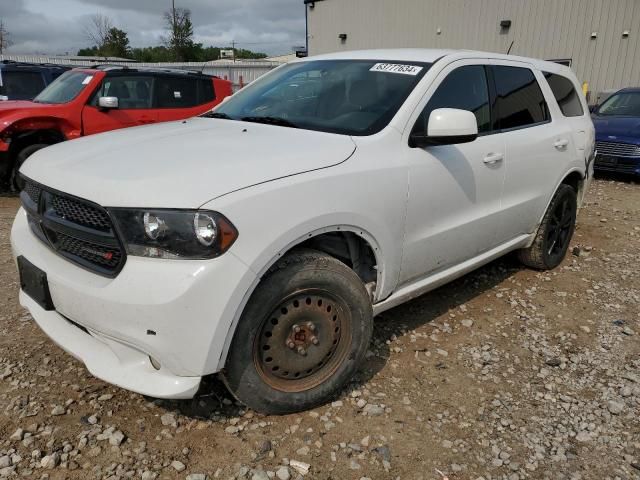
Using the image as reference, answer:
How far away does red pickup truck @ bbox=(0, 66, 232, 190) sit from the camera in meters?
7.15

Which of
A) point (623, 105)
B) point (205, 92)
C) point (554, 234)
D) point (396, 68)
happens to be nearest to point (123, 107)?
point (205, 92)

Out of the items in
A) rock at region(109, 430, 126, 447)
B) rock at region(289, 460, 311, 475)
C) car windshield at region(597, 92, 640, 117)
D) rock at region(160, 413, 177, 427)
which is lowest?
rock at region(289, 460, 311, 475)

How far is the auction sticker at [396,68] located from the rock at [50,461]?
2.64m

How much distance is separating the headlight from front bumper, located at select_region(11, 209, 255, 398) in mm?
38

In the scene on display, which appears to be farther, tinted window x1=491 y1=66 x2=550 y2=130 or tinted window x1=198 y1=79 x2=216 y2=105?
tinted window x1=198 y1=79 x2=216 y2=105

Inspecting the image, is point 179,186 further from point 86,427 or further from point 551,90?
point 551,90

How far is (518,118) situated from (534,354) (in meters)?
1.66

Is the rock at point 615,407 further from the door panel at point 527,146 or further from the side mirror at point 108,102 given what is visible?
the side mirror at point 108,102

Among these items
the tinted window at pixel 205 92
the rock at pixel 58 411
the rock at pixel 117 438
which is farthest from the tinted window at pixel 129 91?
the rock at pixel 117 438

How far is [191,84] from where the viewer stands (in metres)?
8.82

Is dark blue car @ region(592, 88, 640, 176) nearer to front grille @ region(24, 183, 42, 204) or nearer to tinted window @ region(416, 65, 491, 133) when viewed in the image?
tinted window @ region(416, 65, 491, 133)

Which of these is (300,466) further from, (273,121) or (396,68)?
(396,68)

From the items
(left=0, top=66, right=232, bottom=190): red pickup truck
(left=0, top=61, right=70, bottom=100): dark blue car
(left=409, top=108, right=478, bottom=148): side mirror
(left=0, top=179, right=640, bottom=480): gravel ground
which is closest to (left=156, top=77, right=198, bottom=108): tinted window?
(left=0, top=66, right=232, bottom=190): red pickup truck

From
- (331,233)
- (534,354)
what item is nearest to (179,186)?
(331,233)
